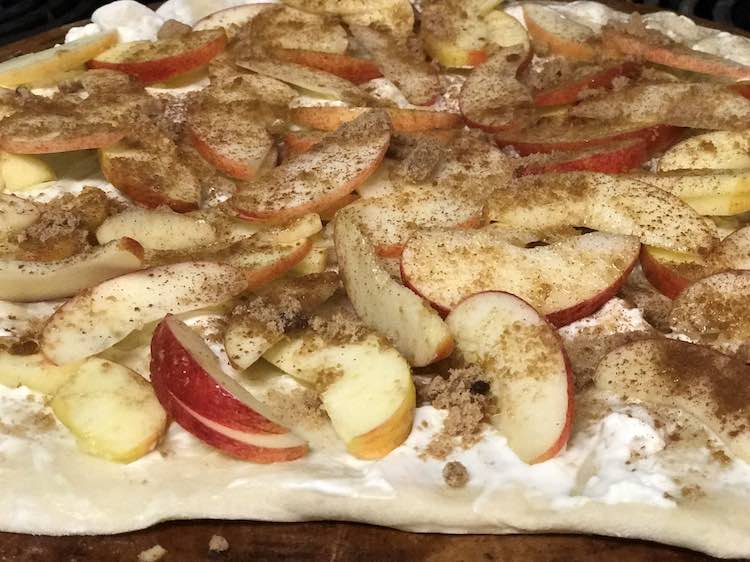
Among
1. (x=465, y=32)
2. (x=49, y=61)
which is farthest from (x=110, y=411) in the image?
(x=465, y=32)

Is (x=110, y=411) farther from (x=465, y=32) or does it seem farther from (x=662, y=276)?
(x=465, y=32)

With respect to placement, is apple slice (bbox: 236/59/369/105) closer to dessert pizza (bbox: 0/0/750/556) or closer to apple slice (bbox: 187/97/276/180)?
→ dessert pizza (bbox: 0/0/750/556)

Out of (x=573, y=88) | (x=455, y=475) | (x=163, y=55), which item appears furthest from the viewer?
(x=163, y=55)

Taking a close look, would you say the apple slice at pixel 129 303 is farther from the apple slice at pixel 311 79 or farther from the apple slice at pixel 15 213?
the apple slice at pixel 311 79

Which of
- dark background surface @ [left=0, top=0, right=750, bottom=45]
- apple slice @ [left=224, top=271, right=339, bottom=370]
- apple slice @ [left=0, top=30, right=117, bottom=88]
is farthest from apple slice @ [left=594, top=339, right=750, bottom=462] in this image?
dark background surface @ [left=0, top=0, right=750, bottom=45]

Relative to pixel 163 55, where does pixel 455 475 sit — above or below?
below

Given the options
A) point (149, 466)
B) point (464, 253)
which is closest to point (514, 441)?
point (464, 253)
